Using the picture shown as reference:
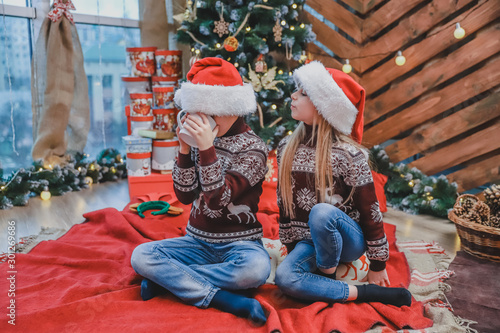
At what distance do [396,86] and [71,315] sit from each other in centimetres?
246

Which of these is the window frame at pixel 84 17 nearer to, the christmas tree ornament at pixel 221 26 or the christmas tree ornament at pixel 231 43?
the christmas tree ornament at pixel 221 26

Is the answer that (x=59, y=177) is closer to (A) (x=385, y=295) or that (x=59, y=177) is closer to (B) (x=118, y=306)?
(B) (x=118, y=306)

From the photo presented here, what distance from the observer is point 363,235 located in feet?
5.35

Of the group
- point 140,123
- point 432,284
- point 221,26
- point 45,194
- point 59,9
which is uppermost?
point 59,9

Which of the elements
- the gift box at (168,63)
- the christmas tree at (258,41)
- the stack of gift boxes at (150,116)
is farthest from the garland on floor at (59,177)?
the christmas tree at (258,41)

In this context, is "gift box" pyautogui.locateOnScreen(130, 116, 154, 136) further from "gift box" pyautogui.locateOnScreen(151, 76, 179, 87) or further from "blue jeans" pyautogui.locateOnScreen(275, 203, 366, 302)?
"blue jeans" pyautogui.locateOnScreen(275, 203, 366, 302)

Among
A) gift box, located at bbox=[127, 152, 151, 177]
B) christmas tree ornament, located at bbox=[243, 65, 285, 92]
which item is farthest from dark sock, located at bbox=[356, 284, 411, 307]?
gift box, located at bbox=[127, 152, 151, 177]

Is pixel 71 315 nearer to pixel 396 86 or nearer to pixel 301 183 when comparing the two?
pixel 301 183

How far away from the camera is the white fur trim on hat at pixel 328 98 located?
1594mm

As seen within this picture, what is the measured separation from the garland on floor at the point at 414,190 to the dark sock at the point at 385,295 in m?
1.19

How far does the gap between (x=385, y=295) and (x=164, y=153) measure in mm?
1927

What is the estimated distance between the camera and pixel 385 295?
1562mm

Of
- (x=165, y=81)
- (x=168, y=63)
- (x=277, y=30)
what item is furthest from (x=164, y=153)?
(x=277, y=30)

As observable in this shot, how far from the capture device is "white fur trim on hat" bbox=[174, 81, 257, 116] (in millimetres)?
1558
